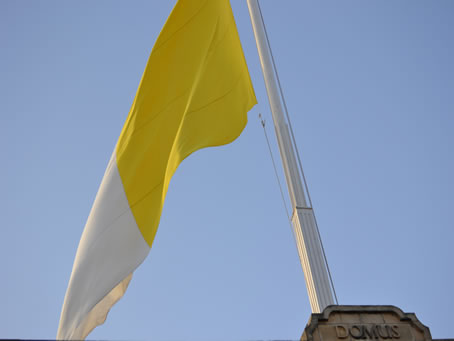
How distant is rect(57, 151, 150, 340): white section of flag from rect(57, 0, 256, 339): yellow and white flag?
1 cm

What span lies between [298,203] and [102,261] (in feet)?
11.5

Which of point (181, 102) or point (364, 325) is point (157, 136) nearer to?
point (181, 102)

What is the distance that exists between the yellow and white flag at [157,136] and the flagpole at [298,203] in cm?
53

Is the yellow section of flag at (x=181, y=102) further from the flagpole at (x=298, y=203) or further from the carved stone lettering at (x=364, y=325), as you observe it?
the carved stone lettering at (x=364, y=325)

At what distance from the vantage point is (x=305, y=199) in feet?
34.8

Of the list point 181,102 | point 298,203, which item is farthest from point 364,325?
point 181,102

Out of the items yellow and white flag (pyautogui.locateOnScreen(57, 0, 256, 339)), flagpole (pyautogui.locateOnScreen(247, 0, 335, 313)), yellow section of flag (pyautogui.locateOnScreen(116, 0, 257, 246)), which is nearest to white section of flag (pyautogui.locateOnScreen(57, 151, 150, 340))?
yellow and white flag (pyautogui.locateOnScreen(57, 0, 256, 339))

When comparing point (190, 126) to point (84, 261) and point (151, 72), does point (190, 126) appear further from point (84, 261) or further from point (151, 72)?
point (84, 261)

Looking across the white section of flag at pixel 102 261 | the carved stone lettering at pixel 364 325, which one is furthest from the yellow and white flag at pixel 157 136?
the carved stone lettering at pixel 364 325

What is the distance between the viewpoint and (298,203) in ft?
34.2

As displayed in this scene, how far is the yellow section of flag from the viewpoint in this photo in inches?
377

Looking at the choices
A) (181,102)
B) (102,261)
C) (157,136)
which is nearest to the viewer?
(102,261)

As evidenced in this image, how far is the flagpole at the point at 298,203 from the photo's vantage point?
9375 mm

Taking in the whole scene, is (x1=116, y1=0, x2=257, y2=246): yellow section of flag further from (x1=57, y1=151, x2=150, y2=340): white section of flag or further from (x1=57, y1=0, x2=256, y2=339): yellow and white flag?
(x1=57, y1=151, x2=150, y2=340): white section of flag
